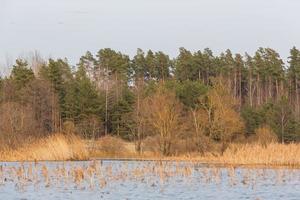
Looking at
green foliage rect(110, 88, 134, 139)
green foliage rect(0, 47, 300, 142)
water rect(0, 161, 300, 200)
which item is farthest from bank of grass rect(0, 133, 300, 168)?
green foliage rect(110, 88, 134, 139)

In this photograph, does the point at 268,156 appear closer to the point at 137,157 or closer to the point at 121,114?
the point at 137,157

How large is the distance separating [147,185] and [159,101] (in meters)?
30.6

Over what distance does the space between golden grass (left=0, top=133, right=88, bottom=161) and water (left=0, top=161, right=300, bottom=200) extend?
10855 millimetres

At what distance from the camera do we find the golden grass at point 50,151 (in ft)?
143

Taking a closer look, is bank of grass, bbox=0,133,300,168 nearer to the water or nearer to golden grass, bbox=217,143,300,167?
golden grass, bbox=217,143,300,167

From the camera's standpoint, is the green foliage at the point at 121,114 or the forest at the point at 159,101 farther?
the green foliage at the point at 121,114

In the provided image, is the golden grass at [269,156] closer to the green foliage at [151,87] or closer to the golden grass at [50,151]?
the golden grass at [50,151]

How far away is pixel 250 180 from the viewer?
99.0 feet

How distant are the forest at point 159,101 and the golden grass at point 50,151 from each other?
7368 millimetres

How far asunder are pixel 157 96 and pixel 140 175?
28589 mm

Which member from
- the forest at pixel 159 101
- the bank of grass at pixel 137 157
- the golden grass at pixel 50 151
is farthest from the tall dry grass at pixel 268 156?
the forest at pixel 159 101

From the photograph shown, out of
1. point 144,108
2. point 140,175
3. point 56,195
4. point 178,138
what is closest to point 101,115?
point 144,108

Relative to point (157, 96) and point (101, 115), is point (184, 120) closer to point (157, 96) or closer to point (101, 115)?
point (157, 96)

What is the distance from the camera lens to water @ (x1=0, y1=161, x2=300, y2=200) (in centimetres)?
2455
